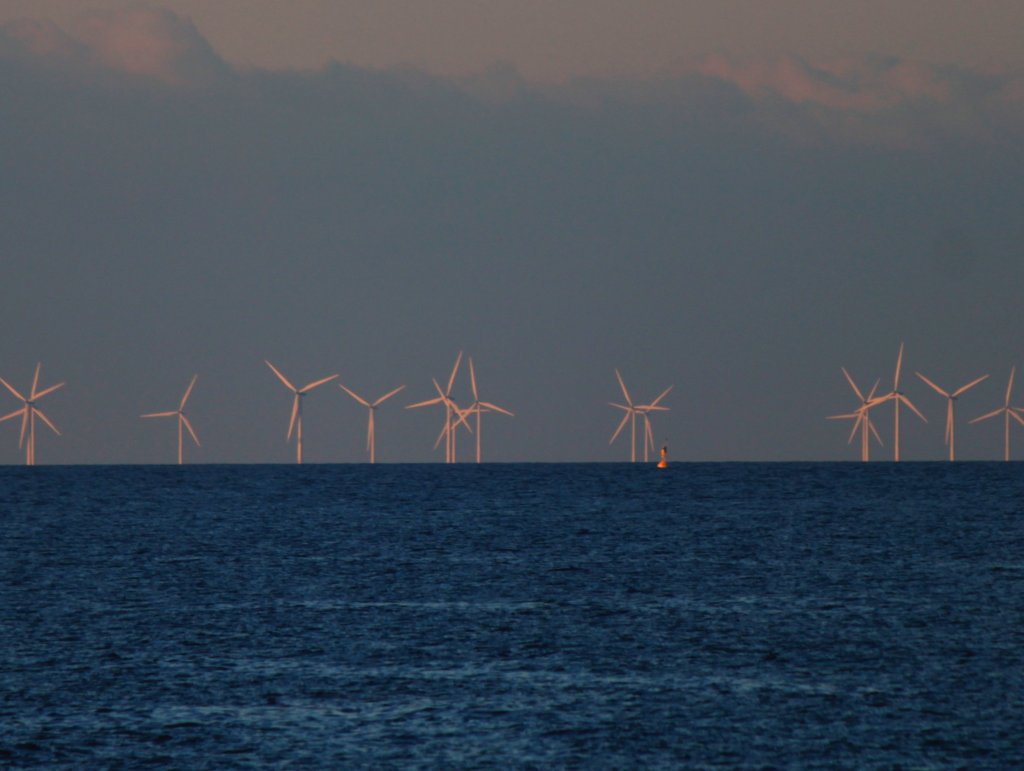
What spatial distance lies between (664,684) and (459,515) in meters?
95.2

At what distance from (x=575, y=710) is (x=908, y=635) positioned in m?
17.8

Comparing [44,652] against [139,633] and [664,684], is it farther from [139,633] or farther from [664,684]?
[664,684]

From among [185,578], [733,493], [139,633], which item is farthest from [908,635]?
[733,493]

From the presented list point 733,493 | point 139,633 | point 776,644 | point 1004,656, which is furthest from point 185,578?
point 733,493

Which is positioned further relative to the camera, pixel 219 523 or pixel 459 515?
pixel 459 515

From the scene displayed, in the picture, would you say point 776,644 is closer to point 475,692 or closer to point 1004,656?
point 1004,656

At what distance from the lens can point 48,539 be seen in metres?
102

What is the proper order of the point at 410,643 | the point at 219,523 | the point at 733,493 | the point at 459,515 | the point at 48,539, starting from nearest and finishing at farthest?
the point at 410,643
the point at 48,539
the point at 219,523
the point at 459,515
the point at 733,493

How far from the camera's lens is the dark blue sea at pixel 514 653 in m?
33.7

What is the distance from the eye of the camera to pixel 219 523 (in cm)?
12344

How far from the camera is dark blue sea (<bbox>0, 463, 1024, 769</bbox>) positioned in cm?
3372

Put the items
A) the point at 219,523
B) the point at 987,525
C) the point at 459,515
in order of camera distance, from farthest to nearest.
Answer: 1. the point at 459,515
2. the point at 219,523
3. the point at 987,525

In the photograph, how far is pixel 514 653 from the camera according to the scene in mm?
46375

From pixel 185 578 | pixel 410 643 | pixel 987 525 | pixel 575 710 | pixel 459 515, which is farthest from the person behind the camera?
pixel 459 515
